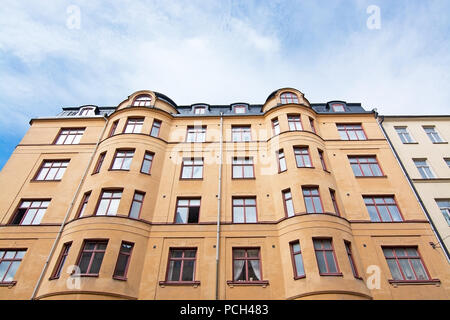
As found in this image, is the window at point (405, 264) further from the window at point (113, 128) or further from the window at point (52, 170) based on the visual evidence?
the window at point (52, 170)

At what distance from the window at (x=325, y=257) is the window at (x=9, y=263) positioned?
1606cm

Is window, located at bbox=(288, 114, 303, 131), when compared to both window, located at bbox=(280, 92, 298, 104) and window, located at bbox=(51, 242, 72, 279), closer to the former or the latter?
window, located at bbox=(280, 92, 298, 104)

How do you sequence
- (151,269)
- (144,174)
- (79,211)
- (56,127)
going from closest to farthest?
(151,269)
(79,211)
(144,174)
(56,127)

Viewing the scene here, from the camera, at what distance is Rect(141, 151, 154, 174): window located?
1836cm

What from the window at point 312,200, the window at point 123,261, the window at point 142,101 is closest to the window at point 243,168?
the window at point 312,200

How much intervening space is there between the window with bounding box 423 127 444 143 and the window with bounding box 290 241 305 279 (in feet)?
50.7

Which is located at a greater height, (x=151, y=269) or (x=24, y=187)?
(x=24, y=187)

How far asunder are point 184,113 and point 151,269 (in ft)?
47.1

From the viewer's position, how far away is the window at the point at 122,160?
18031 mm

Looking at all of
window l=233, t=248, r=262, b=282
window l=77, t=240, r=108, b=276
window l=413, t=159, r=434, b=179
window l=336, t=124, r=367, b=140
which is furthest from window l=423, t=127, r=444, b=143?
window l=77, t=240, r=108, b=276

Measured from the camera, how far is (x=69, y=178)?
18.5 meters
